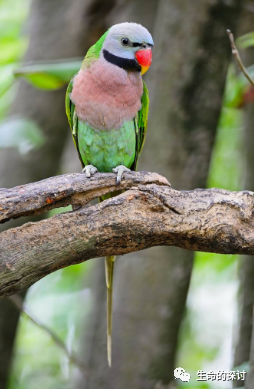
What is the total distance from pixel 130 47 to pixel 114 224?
1358mm

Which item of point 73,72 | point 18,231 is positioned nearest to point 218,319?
point 73,72

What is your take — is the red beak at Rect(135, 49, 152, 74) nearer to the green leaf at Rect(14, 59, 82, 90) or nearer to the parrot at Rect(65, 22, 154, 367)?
the parrot at Rect(65, 22, 154, 367)

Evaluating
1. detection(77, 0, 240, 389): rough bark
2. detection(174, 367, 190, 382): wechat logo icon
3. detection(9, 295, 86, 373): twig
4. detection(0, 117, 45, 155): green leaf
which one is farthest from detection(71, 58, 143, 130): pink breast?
detection(174, 367, 190, 382): wechat logo icon

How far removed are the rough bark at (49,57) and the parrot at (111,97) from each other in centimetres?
132

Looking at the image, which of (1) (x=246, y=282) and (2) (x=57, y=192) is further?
(1) (x=246, y=282)

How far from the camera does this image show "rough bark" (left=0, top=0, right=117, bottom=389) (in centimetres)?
462

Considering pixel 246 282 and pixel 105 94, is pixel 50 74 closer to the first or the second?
pixel 105 94

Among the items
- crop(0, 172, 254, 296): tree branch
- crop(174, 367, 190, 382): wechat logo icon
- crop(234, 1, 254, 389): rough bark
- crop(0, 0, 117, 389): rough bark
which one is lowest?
crop(174, 367, 190, 382): wechat logo icon

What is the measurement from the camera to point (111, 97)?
3238 millimetres

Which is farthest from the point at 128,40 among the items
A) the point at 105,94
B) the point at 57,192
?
the point at 57,192

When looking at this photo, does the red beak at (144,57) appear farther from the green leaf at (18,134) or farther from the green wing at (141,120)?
the green leaf at (18,134)

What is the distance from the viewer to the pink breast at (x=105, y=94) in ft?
10.6

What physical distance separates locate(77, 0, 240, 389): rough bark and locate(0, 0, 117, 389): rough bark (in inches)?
46.1

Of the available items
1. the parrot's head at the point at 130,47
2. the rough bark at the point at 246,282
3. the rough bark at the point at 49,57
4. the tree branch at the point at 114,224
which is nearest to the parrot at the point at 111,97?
the parrot's head at the point at 130,47
